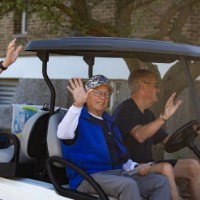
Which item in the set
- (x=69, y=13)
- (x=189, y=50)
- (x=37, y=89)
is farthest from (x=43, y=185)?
(x=37, y=89)

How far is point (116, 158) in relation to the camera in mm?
4160

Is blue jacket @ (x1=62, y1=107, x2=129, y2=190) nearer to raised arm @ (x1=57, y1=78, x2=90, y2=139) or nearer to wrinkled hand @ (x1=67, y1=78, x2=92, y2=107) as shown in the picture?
raised arm @ (x1=57, y1=78, x2=90, y2=139)

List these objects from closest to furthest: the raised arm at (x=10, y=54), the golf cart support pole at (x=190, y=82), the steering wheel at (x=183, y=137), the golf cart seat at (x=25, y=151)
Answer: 1. the golf cart support pole at (x=190, y=82)
2. the golf cart seat at (x=25, y=151)
3. the raised arm at (x=10, y=54)
4. the steering wheel at (x=183, y=137)

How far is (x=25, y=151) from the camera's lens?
178 inches

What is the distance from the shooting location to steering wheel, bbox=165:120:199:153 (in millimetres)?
4680

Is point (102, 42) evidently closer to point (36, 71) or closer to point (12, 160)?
point (12, 160)

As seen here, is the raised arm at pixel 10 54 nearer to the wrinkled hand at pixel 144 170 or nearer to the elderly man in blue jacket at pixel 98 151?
the elderly man in blue jacket at pixel 98 151

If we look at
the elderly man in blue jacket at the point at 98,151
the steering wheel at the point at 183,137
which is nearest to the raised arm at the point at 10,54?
the elderly man in blue jacket at the point at 98,151

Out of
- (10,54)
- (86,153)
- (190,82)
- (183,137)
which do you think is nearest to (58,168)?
(86,153)

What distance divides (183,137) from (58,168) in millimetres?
1086

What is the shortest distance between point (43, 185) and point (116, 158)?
1.81 ft

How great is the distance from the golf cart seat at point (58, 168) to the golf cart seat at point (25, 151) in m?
0.28

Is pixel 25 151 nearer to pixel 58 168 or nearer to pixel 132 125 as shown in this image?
pixel 58 168

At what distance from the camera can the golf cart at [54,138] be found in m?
3.72
